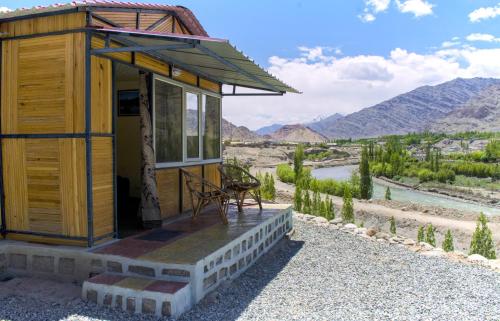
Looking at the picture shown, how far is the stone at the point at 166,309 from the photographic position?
3340 millimetres

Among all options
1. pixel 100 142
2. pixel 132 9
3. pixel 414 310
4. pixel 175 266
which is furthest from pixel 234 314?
pixel 132 9

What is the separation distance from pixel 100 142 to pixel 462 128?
496 feet

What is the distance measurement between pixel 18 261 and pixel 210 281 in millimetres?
2114

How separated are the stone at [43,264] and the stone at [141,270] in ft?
3.17

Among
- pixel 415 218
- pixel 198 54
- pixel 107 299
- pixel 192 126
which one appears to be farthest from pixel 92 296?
pixel 415 218

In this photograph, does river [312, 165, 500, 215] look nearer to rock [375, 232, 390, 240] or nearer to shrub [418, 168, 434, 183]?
shrub [418, 168, 434, 183]

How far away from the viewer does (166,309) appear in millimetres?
3352

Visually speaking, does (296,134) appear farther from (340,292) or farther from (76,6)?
(76,6)

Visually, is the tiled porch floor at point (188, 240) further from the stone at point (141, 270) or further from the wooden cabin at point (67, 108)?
the wooden cabin at point (67, 108)

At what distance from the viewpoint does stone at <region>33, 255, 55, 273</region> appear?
421cm

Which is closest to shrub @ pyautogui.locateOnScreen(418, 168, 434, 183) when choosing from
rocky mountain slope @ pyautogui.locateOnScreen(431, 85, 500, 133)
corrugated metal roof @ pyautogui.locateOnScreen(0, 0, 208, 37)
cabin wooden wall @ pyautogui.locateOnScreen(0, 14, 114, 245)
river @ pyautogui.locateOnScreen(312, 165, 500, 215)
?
river @ pyautogui.locateOnScreen(312, 165, 500, 215)

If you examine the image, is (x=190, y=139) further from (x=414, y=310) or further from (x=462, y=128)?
(x=462, y=128)

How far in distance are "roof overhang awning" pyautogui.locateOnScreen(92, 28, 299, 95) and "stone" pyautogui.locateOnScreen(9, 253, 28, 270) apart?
229 centimetres

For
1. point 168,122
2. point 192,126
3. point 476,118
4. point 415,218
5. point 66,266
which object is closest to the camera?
point 66,266
